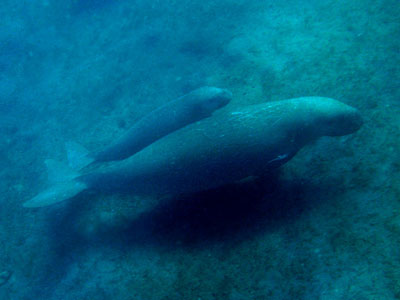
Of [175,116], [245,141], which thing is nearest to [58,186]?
[175,116]

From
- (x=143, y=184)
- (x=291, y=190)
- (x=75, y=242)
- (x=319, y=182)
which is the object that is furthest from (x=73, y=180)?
(x=319, y=182)

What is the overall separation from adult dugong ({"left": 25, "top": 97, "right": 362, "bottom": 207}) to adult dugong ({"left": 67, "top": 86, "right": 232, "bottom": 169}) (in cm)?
129

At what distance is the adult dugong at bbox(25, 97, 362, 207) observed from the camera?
164 inches

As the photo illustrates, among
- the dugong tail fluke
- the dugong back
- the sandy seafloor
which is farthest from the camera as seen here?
the dugong back

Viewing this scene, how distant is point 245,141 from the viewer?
4.18 meters

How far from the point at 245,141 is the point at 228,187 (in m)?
1.03

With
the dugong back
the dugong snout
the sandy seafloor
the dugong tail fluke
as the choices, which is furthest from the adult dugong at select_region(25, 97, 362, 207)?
the dugong tail fluke

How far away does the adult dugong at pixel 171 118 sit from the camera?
5836mm

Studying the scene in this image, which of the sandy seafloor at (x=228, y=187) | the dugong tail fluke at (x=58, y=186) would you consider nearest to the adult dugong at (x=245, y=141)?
the sandy seafloor at (x=228, y=187)

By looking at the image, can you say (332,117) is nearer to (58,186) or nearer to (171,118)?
(171,118)

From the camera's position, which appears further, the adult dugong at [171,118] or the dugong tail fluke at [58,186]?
the adult dugong at [171,118]

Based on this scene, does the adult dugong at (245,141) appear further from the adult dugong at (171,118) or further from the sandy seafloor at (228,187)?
the adult dugong at (171,118)

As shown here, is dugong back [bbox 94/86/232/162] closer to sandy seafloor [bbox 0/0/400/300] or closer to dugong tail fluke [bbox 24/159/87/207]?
sandy seafloor [bbox 0/0/400/300]

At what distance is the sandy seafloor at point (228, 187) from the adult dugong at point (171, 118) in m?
0.57
